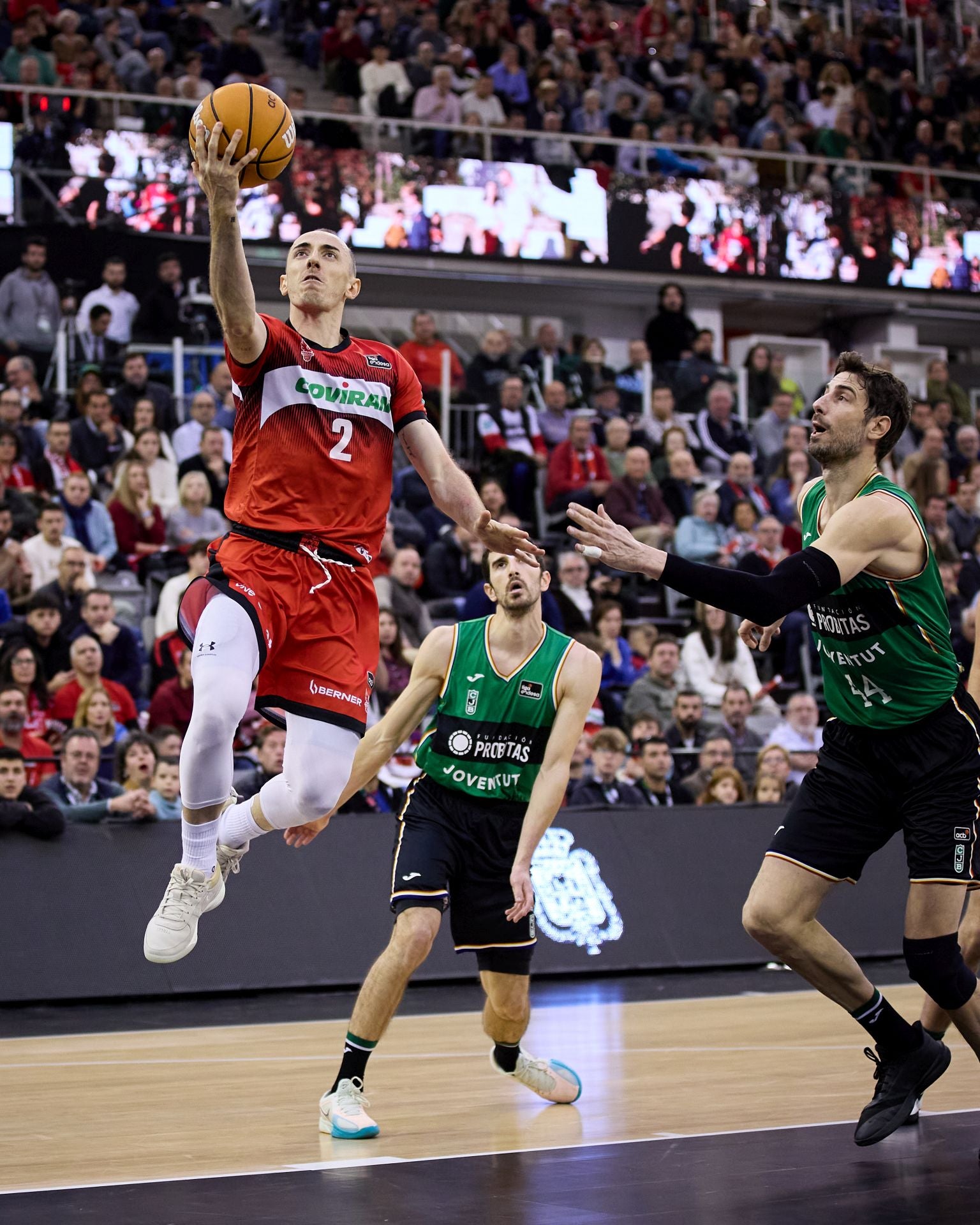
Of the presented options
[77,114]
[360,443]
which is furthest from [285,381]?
[77,114]

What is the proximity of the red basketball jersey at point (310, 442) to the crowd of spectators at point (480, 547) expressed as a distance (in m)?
4.82

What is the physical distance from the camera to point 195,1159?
18.8ft

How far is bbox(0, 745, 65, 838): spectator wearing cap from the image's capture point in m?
9.89

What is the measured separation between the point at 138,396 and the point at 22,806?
591 centimetres

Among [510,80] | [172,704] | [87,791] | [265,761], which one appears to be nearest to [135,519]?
[172,704]

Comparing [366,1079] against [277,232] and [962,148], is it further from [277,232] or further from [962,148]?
[962,148]

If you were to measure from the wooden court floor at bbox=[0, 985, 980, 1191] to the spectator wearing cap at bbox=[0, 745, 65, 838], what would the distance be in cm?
154

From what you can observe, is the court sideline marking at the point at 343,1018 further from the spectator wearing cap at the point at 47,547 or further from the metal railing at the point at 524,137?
the metal railing at the point at 524,137

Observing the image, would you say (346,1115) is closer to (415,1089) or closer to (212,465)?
(415,1089)

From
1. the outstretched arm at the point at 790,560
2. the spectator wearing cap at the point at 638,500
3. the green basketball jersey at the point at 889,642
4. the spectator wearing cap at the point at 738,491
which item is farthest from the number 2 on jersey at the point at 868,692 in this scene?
the spectator wearing cap at the point at 738,491

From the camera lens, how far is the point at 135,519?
44.9 feet

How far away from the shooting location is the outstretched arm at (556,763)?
6.73 metres

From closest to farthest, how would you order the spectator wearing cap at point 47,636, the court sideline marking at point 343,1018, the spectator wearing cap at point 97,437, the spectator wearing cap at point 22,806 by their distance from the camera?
the court sideline marking at point 343,1018
the spectator wearing cap at point 22,806
the spectator wearing cap at point 47,636
the spectator wearing cap at point 97,437

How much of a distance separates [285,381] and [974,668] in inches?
118
